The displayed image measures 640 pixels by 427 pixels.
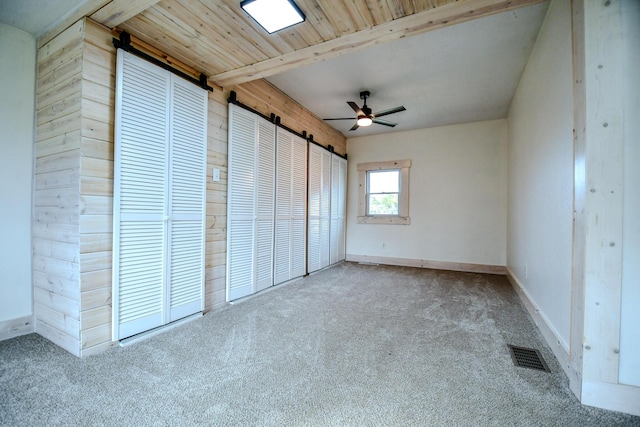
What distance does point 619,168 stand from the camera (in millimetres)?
1474

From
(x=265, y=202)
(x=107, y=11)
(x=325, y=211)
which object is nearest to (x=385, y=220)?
(x=325, y=211)

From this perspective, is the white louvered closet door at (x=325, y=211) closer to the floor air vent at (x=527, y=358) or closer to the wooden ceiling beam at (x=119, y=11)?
the floor air vent at (x=527, y=358)

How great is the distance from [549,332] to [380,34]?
2788 mm

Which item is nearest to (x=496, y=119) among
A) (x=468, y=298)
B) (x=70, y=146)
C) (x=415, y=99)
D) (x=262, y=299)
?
(x=415, y=99)

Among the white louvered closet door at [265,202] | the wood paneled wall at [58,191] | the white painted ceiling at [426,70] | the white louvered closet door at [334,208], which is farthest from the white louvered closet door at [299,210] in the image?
the wood paneled wall at [58,191]

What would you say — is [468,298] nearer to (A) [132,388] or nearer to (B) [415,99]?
(B) [415,99]

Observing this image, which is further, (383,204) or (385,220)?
(383,204)

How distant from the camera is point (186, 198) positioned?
2.64 m

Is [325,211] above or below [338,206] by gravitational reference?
below

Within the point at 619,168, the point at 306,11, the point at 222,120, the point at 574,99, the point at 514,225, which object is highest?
the point at 306,11

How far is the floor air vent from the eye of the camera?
1915 millimetres

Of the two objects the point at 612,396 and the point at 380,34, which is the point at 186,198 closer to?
the point at 380,34

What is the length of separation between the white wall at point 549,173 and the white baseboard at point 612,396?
38 centimetres

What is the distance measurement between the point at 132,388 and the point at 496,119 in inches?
241
